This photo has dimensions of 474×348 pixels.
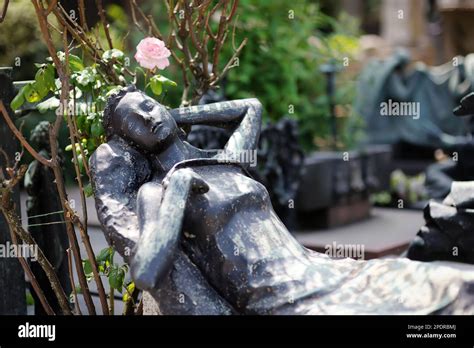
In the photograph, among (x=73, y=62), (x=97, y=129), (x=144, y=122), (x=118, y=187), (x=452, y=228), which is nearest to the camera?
(x=118, y=187)

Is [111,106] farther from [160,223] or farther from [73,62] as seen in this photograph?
[160,223]

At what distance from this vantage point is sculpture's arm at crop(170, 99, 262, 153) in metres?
4.41

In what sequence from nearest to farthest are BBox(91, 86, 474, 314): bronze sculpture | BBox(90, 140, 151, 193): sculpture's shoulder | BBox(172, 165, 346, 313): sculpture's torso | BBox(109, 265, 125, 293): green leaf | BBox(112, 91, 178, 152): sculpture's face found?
1. BBox(91, 86, 474, 314): bronze sculpture
2. BBox(172, 165, 346, 313): sculpture's torso
3. BBox(90, 140, 151, 193): sculpture's shoulder
4. BBox(112, 91, 178, 152): sculpture's face
5. BBox(109, 265, 125, 293): green leaf

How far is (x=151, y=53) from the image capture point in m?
4.35

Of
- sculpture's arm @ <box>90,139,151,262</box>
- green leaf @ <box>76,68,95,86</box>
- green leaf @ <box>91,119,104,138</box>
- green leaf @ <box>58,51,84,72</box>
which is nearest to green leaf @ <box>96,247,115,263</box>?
sculpture's arm @ <box>90,139,151,262</box>

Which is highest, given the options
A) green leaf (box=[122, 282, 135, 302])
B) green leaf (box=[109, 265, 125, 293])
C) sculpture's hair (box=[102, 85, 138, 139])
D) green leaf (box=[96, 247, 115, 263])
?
sculpture's hair (box=[102, 85, 138, 139])

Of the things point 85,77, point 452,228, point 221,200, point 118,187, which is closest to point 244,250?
point 221,200

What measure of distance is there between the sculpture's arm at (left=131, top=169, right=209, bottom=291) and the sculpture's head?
0.96ft

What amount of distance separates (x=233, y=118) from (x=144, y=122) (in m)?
0.54

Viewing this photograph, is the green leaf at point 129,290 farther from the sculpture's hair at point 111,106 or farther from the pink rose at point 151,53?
the pink rose at point 151,53

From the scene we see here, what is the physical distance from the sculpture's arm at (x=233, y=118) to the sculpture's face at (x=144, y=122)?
18cm

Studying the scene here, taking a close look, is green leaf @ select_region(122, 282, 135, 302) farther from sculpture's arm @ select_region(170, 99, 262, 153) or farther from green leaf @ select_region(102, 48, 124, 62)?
green leaf @ select_region(102, 48, 124, 62)

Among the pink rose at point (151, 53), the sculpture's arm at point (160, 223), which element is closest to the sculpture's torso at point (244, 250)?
the sculpture's arm at point (160, 223)
